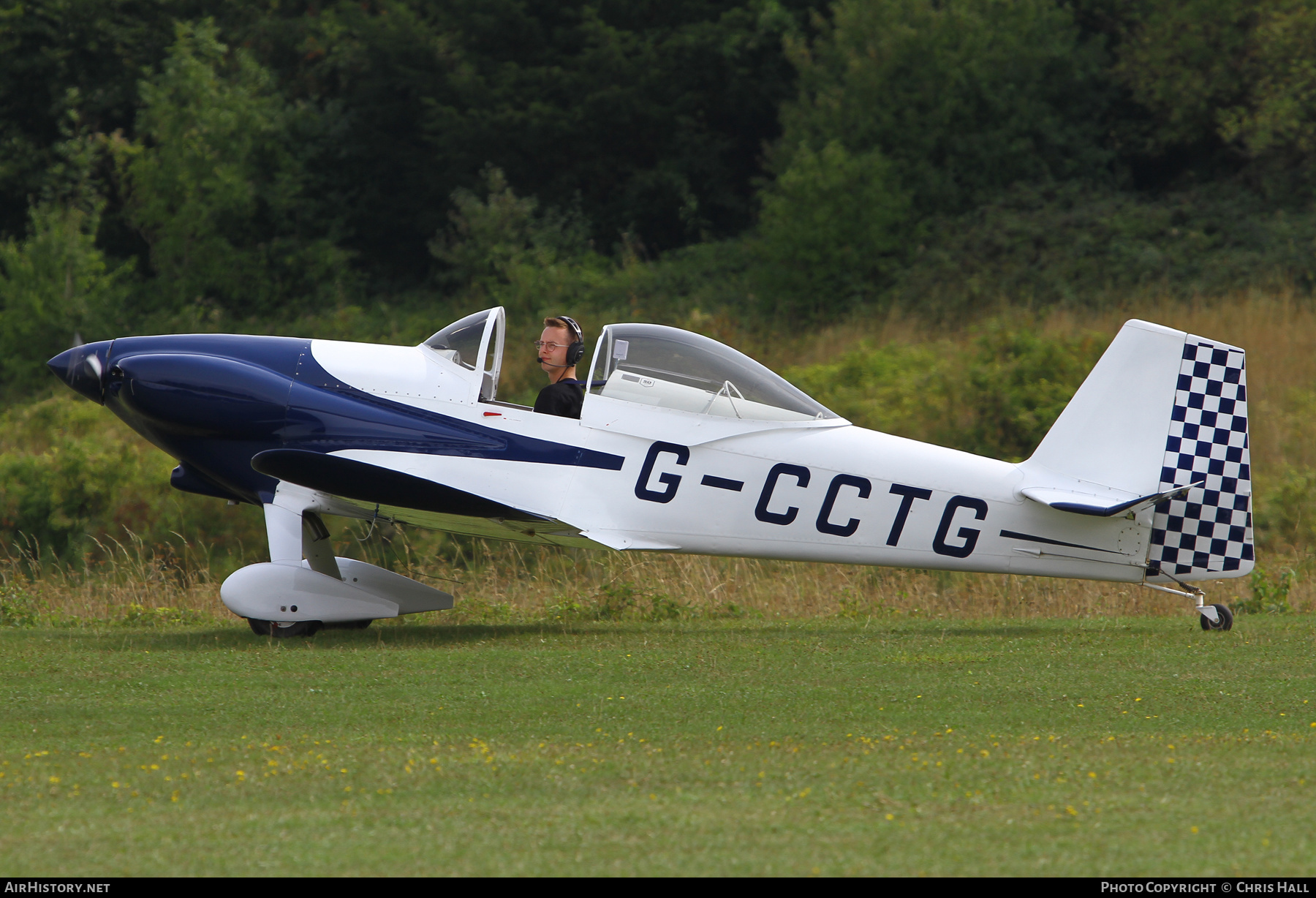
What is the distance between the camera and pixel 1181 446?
333 inches

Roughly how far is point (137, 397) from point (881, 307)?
17778 mm

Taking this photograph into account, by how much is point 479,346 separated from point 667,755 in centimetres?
419

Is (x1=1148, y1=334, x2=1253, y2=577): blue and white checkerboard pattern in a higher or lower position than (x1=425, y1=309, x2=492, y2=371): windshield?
lower

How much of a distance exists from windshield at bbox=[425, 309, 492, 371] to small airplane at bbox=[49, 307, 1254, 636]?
0.02 meters

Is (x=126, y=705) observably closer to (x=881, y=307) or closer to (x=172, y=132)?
(x=881, y=307)

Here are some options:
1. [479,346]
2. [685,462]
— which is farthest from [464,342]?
[685,462]

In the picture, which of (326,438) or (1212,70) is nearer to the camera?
(326,438)

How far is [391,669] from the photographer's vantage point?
7395mm

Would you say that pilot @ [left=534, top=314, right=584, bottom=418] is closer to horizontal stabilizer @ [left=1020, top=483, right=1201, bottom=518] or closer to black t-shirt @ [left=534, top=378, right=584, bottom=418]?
black t-shirt @ [left=534, top=378, right=584, bottom=418]

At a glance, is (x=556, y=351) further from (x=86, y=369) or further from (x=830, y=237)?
(x=830, y=237)

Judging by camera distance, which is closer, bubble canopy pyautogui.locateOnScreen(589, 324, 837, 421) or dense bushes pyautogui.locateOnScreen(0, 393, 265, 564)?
bubble canopy pyautogui.locateOnScreen(589, 324, 837, 421)

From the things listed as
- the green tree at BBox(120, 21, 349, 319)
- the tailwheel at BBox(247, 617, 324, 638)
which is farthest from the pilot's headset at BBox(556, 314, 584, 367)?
the green tree at BBox(120, 21, 349, 319)

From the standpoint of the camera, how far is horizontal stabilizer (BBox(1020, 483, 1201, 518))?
27.3 feet
